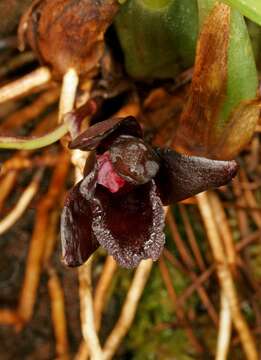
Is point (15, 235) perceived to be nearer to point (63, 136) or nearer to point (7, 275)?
point (7, 275)

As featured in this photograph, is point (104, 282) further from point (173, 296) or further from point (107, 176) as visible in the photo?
point (107, 176)

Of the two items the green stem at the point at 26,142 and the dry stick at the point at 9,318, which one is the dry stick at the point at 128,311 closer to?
the dry stick at the point at 9,318

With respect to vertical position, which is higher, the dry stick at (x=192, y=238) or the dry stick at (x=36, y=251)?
the dry stick at (x=36, y=251)

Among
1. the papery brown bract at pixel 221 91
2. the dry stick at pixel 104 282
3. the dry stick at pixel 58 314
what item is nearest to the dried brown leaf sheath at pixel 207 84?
the papery brown bract at pixel 221 91

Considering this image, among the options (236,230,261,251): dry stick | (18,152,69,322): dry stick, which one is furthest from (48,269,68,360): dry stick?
(236,230,261,251): dry stick

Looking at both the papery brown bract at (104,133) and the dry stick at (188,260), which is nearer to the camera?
the papery brown bract at (104,133)

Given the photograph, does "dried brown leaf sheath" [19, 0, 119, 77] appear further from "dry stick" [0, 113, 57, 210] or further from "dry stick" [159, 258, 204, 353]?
"dry stick" [159, 258, 204, 353]
